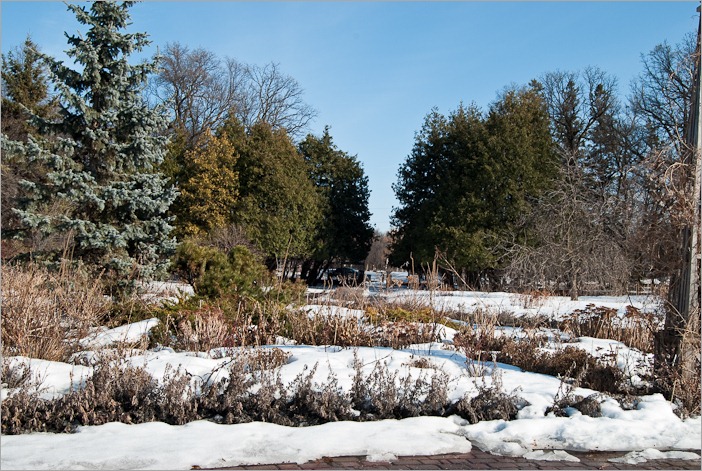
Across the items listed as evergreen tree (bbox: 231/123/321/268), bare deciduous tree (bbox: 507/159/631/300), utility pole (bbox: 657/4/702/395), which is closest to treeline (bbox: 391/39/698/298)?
bare deciduous tree (bbox: 507/159/631/300)

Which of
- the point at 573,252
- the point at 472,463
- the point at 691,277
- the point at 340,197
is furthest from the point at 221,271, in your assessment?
the point at 340,197

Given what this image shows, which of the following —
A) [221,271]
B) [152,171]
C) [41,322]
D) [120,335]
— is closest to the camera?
[41,322]

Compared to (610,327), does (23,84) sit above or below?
above

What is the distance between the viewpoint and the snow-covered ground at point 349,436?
3865mm

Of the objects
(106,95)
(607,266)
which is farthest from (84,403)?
(607,266)

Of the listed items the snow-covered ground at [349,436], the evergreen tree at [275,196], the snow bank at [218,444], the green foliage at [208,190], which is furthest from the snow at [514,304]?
the green foliage at [208,190]

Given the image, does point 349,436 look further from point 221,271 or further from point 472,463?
point 221,271

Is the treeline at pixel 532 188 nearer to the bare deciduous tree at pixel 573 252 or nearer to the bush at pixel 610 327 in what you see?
the bare deciduous tree at pixel 573 252

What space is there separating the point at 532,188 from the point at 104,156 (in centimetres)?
1405

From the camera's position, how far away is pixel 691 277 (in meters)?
5.25

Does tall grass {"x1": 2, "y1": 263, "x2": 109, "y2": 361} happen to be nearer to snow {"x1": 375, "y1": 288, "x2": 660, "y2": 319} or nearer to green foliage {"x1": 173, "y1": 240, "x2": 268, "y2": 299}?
green foliage {"x1": 173, "y1": 240, "x2": 268, "y2": 299}

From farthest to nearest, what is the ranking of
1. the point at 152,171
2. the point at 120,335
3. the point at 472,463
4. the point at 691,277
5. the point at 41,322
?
the point at 152,171, the point at 120,335, the point at 41,322, the point at 691,277, the point at 472,463

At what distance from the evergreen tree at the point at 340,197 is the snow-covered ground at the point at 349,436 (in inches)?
745

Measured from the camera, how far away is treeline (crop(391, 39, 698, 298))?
1472 cm
